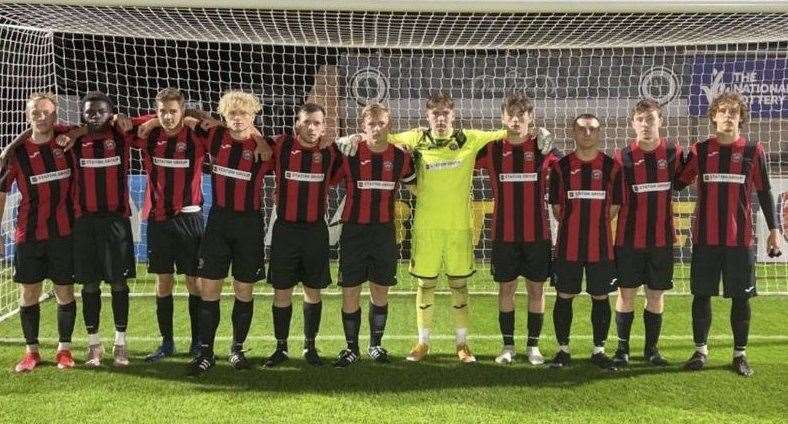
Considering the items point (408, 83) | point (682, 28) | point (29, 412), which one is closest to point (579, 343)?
point (682, 28)

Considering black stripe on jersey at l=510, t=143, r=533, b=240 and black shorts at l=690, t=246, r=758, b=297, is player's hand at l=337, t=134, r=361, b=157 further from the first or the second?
black shorts at l=690, t=246, r=758, b=297

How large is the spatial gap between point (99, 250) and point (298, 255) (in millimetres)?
1114

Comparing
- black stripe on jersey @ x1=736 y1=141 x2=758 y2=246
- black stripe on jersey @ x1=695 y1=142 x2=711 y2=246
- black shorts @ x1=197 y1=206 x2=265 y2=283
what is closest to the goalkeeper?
black shorts @ x1=197 y1=206 x2=265 y2=283

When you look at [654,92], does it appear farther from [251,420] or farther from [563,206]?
[251,420]

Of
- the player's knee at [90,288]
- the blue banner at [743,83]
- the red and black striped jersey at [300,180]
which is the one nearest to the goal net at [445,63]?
the blue banner at [743,83]

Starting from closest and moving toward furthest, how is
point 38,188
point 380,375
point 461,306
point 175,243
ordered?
point 380,375 → point 38,188 → point 175,243 → point 461,306

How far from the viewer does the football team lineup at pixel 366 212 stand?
3.79 metres

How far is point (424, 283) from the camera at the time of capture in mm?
4062

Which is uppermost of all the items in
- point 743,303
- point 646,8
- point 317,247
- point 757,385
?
point 646,8

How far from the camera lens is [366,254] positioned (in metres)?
3.90

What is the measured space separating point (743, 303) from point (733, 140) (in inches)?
36.2

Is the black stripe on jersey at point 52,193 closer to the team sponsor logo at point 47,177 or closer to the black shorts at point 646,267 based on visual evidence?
the team sponsor logo at point 47,177

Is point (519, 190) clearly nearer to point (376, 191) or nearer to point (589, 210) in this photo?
point (589, 210)

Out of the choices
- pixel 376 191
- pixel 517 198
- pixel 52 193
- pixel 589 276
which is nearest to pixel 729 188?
pixel 589 276
